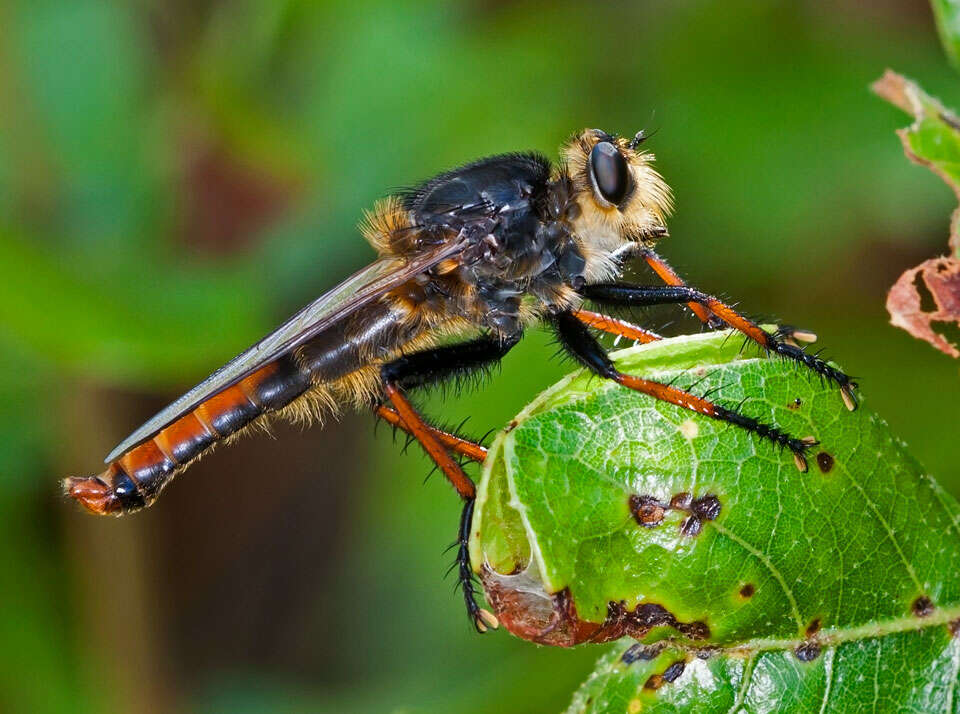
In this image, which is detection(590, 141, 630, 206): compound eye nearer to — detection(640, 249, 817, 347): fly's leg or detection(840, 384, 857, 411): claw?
detection(640, 249, 817, 347): fly's leg

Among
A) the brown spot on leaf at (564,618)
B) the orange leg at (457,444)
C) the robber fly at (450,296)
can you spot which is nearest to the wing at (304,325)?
the robber fly at (450,296)

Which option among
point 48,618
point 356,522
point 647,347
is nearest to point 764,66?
point 356,522

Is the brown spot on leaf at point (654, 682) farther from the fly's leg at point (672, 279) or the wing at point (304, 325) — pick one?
the wing at point (304, 325)

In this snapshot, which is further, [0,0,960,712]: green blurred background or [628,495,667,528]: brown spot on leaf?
[0,0,960,712]: green blurred background

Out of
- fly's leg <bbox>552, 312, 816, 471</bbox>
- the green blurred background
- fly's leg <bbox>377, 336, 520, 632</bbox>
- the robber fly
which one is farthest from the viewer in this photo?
the green blurred background

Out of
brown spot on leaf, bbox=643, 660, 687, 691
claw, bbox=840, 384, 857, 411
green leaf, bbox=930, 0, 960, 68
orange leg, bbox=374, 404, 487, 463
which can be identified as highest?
green leaf, bbox=930, 0, 960, 68

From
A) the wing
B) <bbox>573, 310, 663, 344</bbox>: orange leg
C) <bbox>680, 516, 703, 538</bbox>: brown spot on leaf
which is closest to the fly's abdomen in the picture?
the wing

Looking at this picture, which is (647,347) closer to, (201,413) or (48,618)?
(201,413)

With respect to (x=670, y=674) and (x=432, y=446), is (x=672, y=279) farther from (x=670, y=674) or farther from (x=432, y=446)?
(x=670, y=674)
